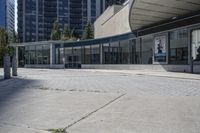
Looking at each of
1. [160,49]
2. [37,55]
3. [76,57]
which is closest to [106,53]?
[76,57]

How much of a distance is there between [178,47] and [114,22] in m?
29.8

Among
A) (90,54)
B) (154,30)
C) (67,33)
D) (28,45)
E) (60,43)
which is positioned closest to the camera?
(154,30)

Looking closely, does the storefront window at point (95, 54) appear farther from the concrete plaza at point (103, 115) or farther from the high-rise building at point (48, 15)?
the high-rise building at point (48, 15)

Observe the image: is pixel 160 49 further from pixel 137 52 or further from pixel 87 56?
pixel 87 56

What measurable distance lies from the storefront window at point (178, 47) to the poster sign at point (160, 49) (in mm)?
974

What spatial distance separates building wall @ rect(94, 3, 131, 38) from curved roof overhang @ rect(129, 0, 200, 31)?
13.7 m

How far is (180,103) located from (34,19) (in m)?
133

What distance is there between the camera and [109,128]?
7.39 m

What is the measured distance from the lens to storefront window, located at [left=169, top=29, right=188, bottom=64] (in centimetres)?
3478

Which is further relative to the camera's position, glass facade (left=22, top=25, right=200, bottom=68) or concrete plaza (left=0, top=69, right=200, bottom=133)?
glass facade (left=22, top=25, right=200, bottom=68)

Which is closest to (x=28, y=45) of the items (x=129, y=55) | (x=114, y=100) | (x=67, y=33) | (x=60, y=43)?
(x=60, y=43)

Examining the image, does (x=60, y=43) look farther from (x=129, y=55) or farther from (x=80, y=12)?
(x=80, y=12)

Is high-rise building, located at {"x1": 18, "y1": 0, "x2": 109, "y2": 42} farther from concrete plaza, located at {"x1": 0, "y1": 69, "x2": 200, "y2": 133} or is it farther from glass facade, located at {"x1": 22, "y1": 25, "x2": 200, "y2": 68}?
concrete plaza, located at {"x1": 0, "y1": 69, "x2": 200, "y2": 133}

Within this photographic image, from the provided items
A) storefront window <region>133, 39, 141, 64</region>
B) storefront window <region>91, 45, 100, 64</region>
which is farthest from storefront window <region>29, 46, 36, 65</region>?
storefront window <region>133, 39, 141, 64</region>
